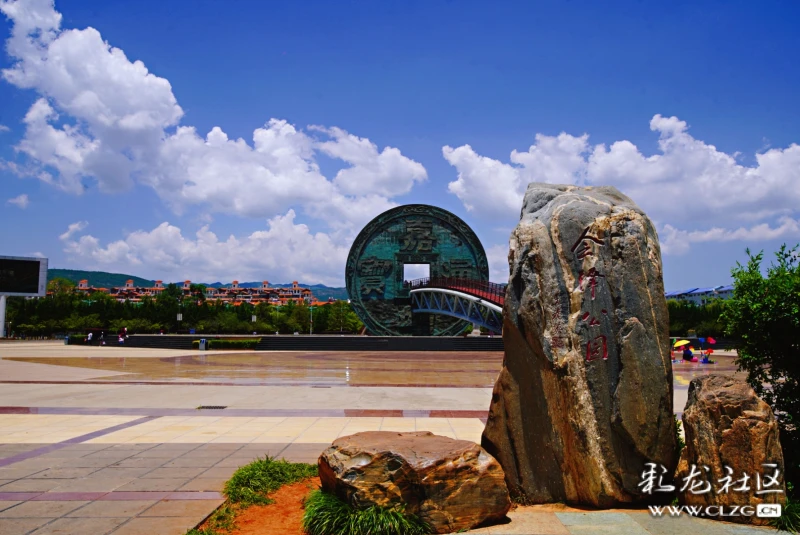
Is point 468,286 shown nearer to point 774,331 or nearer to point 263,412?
point 263,412

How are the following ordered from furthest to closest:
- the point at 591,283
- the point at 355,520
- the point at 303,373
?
the point at 303,373, the point at 591,283, the point at 355,520

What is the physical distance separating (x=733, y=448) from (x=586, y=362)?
→ 1.29 meters

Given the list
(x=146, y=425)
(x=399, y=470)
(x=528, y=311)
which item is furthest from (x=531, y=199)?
(x=146, y=425)

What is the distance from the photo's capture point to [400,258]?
143 feet

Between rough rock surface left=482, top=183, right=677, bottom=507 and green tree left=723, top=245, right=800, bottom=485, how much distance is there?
1136 mm

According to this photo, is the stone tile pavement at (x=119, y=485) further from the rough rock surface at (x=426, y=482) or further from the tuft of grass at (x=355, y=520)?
the rough rock surface at (x=426, y=482)

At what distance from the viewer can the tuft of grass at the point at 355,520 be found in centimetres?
450

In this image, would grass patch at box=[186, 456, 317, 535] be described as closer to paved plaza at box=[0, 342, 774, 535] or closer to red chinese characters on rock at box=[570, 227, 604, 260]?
paved plaza at box=[0, 342, 774, 535]

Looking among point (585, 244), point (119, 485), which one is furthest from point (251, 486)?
point (585, 244)

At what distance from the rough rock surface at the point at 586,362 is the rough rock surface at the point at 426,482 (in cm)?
63

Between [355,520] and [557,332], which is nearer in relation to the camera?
[355,520]

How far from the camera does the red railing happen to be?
3581cm

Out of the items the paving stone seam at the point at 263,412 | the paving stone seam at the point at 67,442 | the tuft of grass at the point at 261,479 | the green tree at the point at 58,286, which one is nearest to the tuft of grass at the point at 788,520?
the tuft of grass at the point at 261,479

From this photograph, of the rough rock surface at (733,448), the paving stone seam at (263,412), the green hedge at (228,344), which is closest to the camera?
the rough rock surface at (733,448)
